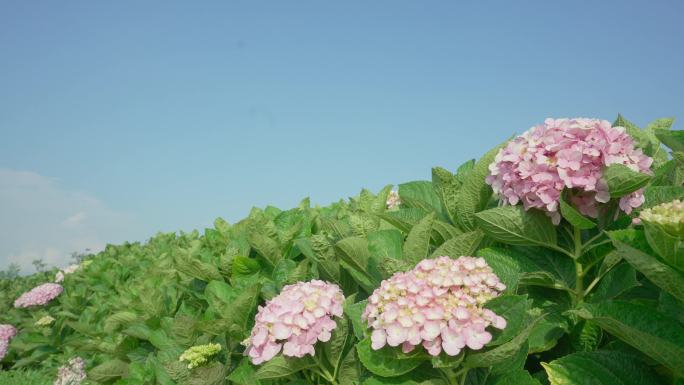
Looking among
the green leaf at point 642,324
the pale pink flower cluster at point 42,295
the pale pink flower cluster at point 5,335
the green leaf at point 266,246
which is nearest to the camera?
the green leaf at point 642,324

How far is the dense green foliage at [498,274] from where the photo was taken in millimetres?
1954

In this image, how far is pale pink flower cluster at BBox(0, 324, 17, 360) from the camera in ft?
30.3

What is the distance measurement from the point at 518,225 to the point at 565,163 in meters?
0.29

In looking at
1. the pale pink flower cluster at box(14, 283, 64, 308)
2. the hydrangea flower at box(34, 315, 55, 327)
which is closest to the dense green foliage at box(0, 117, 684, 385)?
the hydrangea flower at box(34, 315, 55, 327)

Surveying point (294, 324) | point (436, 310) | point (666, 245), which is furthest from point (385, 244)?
point (666, 245)

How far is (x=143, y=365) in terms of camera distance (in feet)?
15.5

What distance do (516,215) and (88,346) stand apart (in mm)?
5599

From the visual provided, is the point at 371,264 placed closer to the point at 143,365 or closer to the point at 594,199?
the point at 594,199

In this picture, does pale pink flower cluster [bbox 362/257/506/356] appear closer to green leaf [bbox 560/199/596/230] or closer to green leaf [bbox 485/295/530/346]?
green leaf [bbox 485/295/530/346]

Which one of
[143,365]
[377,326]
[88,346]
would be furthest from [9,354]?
[377,326]

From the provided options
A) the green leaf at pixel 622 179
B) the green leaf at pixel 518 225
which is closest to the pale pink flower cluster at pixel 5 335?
the green leaf at pixel 518 225

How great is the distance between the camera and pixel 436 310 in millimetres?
1947

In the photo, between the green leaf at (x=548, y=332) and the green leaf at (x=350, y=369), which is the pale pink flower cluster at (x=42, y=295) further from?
the green leaf at (x=548, y=332)

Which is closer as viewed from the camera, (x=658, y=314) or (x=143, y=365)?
(x=658, y=314)
